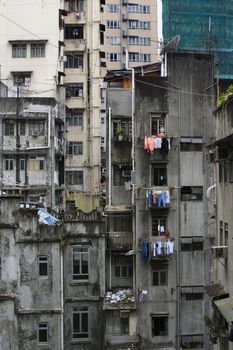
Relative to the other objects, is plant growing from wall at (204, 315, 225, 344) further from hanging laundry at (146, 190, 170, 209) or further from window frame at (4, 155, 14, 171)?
window frame at (4, 155, 14, 171)

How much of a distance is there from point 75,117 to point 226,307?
30180mm

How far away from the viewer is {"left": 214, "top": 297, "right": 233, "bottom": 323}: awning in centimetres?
1217

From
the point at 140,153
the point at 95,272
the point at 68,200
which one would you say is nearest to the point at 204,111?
the point at 140,153

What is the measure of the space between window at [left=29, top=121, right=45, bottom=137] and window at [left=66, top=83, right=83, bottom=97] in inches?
393

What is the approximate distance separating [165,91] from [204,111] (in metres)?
1.98

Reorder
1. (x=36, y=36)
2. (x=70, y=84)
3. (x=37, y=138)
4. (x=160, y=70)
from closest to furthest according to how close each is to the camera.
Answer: (x=160, y=70)
(x=37, y=138)
(x=36, y=36)
(x=70, y=84)

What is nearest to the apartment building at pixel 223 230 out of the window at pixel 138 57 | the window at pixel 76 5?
the window at pixel 76 5

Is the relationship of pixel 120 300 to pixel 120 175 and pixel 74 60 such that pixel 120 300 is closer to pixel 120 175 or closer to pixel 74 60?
pixel 120 175

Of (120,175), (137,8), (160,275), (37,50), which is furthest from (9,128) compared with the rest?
(137,8)

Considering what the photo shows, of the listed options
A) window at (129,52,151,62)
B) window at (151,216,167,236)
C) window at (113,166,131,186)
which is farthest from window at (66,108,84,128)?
window at (129,52,151,62)

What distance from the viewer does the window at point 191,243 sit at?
77.3 feet

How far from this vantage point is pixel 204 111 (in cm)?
2367

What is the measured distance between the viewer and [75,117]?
136ft

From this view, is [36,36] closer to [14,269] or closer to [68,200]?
[68,200]
